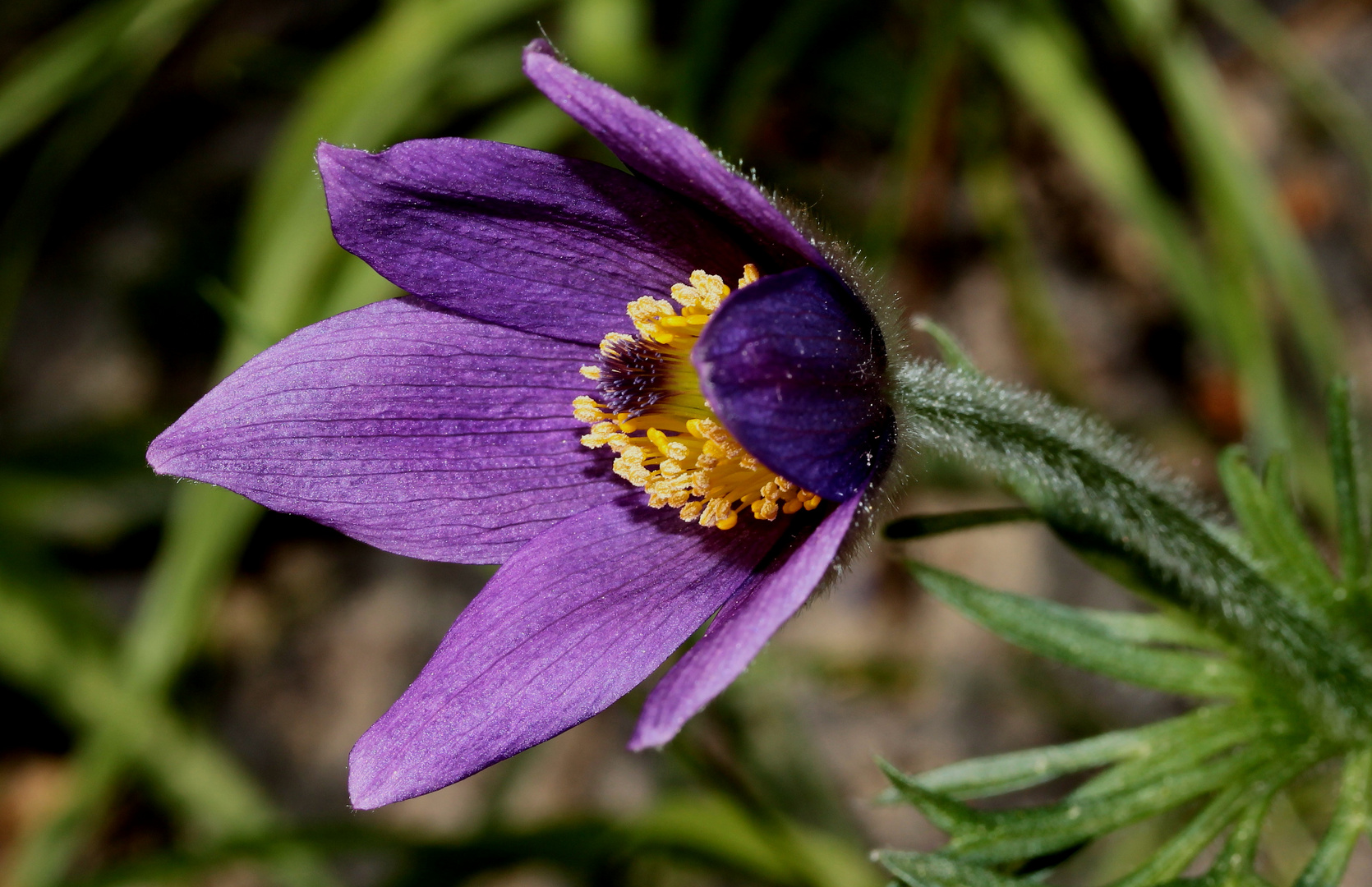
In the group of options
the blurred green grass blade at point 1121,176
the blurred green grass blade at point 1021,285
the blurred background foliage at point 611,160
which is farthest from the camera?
the blurred green grass blade at point 1021,285

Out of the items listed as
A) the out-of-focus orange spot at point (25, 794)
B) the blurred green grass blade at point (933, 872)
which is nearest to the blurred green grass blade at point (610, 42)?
the blurred green grass blade at point (933, 872)

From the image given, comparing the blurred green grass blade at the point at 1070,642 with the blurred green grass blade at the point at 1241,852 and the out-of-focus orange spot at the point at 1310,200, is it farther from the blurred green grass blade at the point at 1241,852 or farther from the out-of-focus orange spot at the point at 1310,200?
the out-of-focus orange spot at the point at 1310,200

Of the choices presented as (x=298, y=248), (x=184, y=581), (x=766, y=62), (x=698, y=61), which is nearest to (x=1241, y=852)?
(x=698, y=61)

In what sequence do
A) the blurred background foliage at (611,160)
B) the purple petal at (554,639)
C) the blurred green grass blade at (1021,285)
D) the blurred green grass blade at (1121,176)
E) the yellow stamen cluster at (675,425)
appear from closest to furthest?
1. the purple petal at (554,639)
2. the yellow stamen cluster at (675,425)
3. the blurred green grass blade at (1121,176)
4. the blurred background foliage at (611,160)
5. the blurred green grass blade at (1021,285)

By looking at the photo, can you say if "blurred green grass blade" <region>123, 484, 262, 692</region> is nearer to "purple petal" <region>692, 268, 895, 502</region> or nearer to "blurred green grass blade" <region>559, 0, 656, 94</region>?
"blurred green grass blade" <region>559, 0, 656, 94</region>

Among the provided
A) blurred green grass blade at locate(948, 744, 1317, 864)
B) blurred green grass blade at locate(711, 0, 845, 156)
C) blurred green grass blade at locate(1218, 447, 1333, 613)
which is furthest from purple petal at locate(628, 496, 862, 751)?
blurred green grass blade at locate(711, 0, 845, 156)

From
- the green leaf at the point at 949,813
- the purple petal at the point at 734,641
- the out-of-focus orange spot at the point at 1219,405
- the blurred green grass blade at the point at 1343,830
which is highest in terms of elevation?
the purple petal at the point at 734,641
